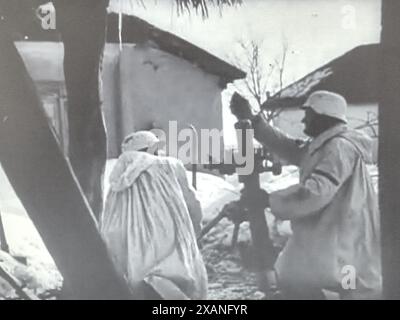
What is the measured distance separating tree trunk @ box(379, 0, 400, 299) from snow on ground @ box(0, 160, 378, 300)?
1.15 feet

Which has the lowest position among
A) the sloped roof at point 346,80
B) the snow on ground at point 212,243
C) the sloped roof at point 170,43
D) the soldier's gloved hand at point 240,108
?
the snow on ground at point 212,243

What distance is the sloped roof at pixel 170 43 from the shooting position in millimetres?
2662

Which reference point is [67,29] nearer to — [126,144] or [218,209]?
[126,144]

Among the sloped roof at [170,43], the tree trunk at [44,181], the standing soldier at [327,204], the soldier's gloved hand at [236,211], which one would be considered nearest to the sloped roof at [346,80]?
the standing soldier at [327,204]

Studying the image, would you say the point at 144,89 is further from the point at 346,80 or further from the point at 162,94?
the point at 346,80

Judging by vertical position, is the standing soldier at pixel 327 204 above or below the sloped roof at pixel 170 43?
below

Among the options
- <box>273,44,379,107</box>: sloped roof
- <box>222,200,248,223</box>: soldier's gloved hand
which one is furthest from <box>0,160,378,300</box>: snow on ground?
<box>273,44,379,107</box>: sloped roof

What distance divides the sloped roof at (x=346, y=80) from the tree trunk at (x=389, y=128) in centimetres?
4

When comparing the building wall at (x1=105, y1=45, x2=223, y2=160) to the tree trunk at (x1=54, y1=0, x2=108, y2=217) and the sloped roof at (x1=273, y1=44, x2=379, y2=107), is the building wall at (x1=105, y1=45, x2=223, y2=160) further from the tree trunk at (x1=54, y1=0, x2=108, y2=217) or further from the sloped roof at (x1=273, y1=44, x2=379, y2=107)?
the sloped roof at (x1=273, y1=44, x2=379, y2=107)

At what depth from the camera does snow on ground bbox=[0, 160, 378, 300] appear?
8.69ft

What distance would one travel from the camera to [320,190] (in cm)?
261

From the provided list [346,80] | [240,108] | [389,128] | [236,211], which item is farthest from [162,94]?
[389,128]

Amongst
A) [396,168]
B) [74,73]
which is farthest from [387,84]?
[74,73]

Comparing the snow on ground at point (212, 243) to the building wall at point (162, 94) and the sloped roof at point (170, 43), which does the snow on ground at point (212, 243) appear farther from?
the sloped roof at point (170, 43)
